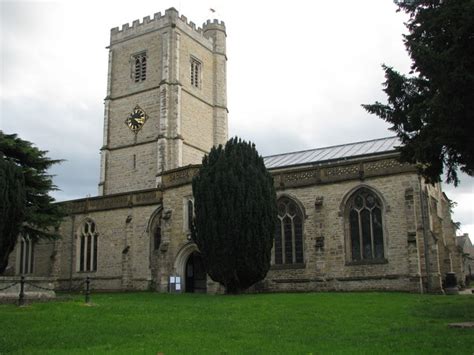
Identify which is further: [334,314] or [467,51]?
[334,314]

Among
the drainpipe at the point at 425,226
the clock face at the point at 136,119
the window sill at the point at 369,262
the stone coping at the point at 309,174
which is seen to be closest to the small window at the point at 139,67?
the clock face at the point at 136,119

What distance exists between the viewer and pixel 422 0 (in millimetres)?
13289

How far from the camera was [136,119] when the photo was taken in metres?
44.5

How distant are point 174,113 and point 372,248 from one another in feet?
75.2

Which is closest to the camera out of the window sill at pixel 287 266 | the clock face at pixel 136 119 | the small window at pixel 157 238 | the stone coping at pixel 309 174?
the stone coping at pixel 309 174

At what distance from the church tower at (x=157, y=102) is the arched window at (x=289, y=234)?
1593cm

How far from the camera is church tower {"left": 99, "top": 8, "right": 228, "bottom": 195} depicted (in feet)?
140

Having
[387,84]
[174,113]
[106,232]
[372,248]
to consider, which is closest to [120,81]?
[174,113]

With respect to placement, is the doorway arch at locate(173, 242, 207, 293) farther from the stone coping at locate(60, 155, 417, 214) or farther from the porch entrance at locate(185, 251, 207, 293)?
the stone coping at locate(60, 155, 417, 214)

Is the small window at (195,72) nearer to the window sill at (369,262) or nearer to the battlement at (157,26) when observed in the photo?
the battlement at (157,26)

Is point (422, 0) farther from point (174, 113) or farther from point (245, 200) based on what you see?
point (174, 113)

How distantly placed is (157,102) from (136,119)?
7.74 ft

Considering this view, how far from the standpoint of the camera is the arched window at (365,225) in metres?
24.5

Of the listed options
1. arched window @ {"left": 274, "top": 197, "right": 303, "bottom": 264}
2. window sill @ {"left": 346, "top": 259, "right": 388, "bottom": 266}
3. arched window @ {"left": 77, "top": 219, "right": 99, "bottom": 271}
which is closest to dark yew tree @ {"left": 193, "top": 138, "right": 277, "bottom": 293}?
arched window @ {"left": 274, "top": 197, "right": 303, "bottom": 264}
